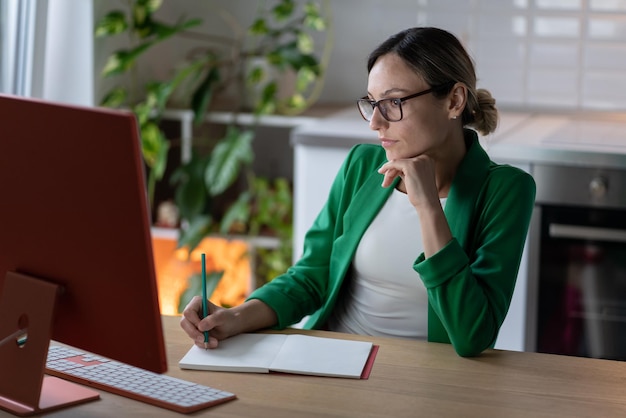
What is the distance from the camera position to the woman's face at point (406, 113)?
1.90m

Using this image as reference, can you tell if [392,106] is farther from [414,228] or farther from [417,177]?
[414,228]

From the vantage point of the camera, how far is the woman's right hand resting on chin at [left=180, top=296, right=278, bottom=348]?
1.71 metres

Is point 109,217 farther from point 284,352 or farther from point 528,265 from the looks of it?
point 528,265

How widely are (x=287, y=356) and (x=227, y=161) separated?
177 cm

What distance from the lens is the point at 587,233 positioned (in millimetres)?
2895

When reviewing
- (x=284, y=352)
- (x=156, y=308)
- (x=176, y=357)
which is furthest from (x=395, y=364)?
(x=156, y=308)

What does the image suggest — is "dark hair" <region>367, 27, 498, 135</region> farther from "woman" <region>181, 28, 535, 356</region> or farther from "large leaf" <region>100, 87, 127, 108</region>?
"large leaf" <region>100, 87, 127, 108</region>

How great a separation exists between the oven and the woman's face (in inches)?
40.0

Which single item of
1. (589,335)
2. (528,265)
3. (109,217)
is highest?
(109,217)

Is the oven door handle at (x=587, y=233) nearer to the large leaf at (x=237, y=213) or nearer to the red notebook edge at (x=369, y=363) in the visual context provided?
the large leaf at (x=237, y=213)

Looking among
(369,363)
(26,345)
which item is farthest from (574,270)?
(26,345)

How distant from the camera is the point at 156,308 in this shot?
52.8 inches

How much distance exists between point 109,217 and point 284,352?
1.61 ft

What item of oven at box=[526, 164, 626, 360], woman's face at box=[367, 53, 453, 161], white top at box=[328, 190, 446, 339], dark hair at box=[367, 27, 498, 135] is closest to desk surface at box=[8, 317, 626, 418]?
A: white top at box=[328, 190, 446, 339]
